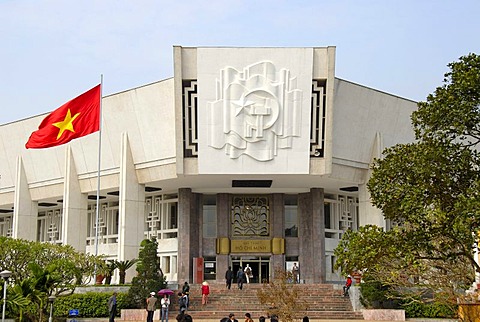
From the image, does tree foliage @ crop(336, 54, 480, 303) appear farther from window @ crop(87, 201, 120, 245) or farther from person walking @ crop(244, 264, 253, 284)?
window @ crop(87, 201, 120, 245)

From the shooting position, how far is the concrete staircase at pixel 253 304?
3303 cm

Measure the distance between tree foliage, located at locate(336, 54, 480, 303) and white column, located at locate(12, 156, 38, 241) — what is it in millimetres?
34386

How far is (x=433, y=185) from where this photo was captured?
46.5 feet

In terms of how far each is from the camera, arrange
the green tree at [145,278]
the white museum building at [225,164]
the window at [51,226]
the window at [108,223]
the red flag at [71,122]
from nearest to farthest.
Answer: the green tree at [145,278] → the red flag at [71,122] → the white museum building at [225,164] → the window at [108,223] → the window at [51,226]

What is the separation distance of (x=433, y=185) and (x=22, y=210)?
119 ft

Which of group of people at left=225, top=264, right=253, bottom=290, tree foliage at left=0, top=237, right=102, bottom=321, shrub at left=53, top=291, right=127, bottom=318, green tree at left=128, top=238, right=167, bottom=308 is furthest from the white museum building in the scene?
shrub at left=53, top=291, right=127, bottom=318

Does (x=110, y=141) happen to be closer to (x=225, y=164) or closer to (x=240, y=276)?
(x=225, y=164)

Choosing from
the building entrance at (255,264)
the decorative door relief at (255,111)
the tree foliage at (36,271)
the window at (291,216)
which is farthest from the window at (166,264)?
the decorative door relief at (255,111)

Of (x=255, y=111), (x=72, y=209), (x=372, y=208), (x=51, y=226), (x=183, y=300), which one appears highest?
(x=255, y=111)

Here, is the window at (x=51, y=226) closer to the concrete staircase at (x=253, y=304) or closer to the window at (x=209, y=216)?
the window at (x=209, y=216)

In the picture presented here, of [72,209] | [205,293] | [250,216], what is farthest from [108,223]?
[205,293]

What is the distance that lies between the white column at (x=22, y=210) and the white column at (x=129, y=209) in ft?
30.9

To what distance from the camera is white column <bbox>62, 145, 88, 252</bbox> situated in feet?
139

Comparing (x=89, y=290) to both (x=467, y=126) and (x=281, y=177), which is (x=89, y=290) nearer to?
(x=281, y=177)
